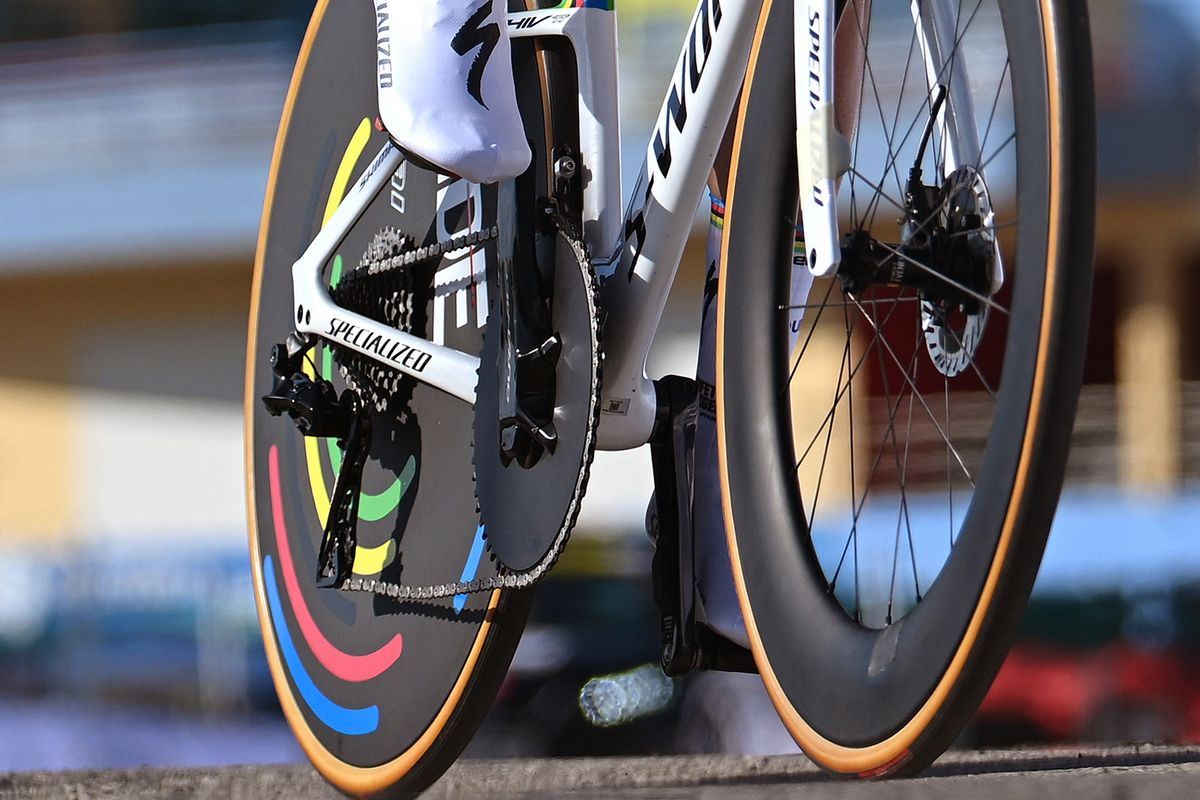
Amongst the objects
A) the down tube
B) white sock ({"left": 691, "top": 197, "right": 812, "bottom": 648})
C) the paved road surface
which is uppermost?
the down tube

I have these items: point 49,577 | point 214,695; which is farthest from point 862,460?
point 49,577

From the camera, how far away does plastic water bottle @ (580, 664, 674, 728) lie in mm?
5871

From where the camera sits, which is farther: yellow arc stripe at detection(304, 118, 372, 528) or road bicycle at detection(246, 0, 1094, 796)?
yellow arc stripe at detection(304, 118, 372, 528)

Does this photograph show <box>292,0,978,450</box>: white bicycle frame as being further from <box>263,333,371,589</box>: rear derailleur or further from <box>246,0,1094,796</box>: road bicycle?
<box>263,333,371,589</box>: rear derailleur

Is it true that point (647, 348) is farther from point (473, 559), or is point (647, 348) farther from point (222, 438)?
point (222, 438)

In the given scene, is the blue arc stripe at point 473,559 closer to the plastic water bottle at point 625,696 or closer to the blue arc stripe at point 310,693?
the blue arc stripe at point 310,693

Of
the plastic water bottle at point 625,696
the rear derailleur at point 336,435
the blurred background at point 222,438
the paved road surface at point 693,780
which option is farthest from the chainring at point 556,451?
the plastic water bottle at point 625,696

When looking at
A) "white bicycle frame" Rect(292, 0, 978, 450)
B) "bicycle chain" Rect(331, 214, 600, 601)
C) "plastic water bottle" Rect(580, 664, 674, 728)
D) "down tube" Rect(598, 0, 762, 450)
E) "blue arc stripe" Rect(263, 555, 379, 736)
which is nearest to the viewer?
"white bicycle frame" Rect(292, 0, 978, 450)

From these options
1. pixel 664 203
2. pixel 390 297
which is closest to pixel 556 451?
pixel 664 203

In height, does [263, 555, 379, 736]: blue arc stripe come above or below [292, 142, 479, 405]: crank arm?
below

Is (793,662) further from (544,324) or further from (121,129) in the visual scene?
(121,129)

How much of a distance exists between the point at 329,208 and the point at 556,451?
73 centimetres

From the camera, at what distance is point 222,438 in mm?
10266

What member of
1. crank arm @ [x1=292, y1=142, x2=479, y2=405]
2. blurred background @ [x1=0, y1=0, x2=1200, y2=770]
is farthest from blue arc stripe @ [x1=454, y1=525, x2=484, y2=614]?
blurred background @ [x1=0, y1=0, x2=1200, y2=770]
